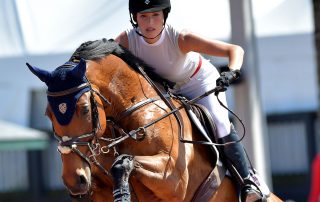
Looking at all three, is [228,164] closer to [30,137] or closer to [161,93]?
[161,93]

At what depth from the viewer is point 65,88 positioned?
17.9 feet

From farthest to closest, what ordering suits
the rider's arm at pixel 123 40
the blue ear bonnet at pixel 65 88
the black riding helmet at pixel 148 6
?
1. the rider's arm at pixel 123 40
2. the black riding helmet at pixel 148 6
3. the blue ear bonnet at pixel 65 88

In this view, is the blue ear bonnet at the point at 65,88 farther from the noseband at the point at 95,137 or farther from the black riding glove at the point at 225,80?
the black riding glove at the point at 225,80

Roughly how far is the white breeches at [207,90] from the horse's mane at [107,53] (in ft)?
0.79

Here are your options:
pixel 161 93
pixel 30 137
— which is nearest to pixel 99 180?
pixel 161 93

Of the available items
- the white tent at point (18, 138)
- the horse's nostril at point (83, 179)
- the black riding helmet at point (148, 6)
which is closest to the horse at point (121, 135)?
the horse's nostril at point (83, 179)

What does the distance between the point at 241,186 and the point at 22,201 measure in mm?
9433

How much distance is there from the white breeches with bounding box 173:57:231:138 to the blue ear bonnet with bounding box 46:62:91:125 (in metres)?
0.99

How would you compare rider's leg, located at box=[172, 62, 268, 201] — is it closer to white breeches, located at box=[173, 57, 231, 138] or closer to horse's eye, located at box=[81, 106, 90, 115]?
white breeches, located at box=[173, 57, 231, 138]

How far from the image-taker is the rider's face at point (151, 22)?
5.90 metres

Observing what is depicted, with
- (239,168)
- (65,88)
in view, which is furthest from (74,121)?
(239,168)

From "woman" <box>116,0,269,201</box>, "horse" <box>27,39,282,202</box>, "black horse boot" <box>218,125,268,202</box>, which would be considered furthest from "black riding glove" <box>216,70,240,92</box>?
"black horse boot" <box>218,125,268,202</box>

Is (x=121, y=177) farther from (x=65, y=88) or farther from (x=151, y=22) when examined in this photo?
(x=151, y=22)

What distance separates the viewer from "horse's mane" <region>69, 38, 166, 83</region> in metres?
5.79
